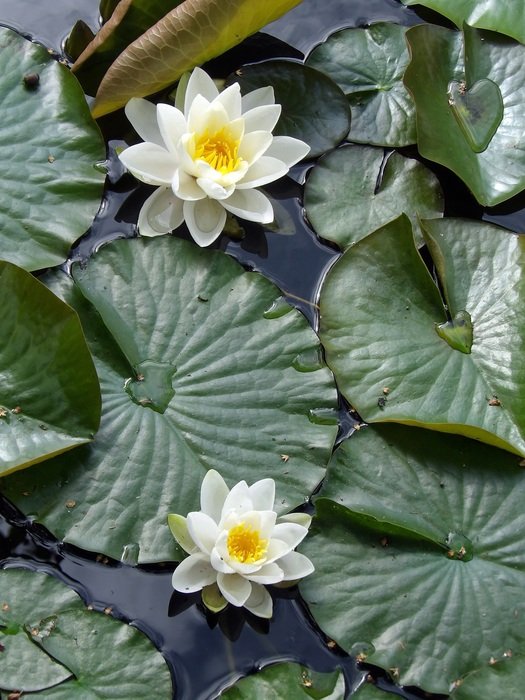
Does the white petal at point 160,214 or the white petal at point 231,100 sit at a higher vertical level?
the white petal at point 231,100

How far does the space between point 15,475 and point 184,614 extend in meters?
0.54

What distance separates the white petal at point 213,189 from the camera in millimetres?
2176

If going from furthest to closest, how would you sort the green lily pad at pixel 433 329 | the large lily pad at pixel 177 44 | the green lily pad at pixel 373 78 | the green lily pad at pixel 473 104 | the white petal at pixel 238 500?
the green lily pad at pixel 373 78 → the green lily pad at pixel 473 104 → the large lily pad at pixel 177 44 → the green lily pad at pixel 433 329 → the white petal at pixel 238 500

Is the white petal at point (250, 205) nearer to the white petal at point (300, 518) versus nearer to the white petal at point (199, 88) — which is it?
the white petal at point (199, 88)

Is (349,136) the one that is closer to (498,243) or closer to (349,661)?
(498,243)

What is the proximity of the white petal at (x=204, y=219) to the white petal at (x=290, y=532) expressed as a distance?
840 mm

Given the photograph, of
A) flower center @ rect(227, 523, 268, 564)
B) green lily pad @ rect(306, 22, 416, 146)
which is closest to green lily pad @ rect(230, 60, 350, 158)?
green lily pad @ rect(306, 22, 416, 146)

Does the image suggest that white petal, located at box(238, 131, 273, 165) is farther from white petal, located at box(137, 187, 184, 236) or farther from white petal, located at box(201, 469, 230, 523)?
white petal, located at box(201, 469, 230, 523)

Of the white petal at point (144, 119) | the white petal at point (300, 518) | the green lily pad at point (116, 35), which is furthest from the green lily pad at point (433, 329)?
the green lily pad at point (116, 35)

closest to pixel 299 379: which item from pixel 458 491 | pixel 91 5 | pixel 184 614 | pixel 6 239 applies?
pixel 458 491

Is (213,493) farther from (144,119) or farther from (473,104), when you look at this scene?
(473,104)

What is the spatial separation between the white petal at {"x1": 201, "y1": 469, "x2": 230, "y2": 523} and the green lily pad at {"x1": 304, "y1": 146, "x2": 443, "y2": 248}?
0.88m

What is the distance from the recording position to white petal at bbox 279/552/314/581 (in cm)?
187

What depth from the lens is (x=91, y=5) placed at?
8.80 ft
